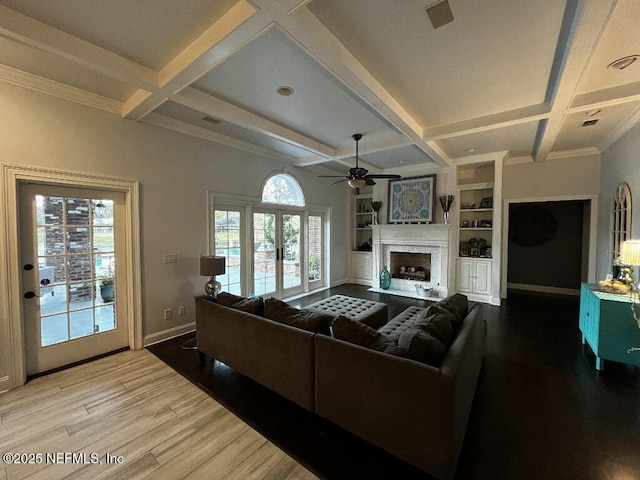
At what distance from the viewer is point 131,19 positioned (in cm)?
193

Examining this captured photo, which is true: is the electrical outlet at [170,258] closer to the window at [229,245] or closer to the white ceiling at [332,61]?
the window at [229,245]

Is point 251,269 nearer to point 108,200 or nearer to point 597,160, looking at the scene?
point 108,200

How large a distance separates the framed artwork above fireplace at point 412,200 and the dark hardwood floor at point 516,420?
327cm

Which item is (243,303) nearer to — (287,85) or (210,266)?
(210,266)

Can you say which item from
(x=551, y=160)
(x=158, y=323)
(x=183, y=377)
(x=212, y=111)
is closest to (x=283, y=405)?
(x=183, y=377)

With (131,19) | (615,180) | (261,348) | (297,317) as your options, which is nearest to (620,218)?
(615,180)

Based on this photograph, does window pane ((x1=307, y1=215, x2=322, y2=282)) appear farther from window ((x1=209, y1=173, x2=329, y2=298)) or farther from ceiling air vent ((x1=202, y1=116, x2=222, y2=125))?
ceiling air vent ((x1=202, y1=116, x2=222, y2=125))

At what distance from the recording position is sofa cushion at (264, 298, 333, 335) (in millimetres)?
2177

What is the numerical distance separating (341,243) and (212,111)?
472 centimetres

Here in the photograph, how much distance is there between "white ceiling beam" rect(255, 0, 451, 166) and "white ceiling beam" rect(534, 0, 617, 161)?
145 centimetres

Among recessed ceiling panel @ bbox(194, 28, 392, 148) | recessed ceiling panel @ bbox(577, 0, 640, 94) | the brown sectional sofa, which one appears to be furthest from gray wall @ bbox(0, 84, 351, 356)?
recessed ceiling panel @ bbox(577, 0, 640, 94)

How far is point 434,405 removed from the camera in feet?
4.90

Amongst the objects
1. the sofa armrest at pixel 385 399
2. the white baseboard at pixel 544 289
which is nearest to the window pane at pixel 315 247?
the sofa armrest at pixel 385 399

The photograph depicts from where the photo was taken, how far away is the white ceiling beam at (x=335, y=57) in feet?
5.83
